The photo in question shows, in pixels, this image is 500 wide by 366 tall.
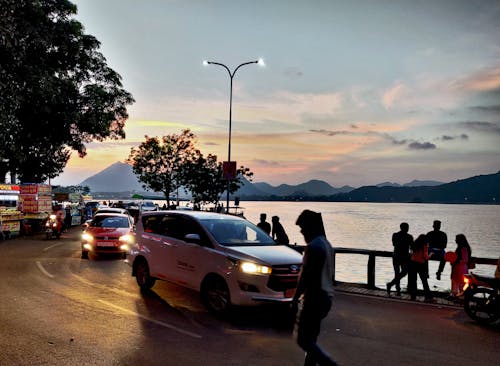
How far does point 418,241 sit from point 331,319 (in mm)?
3615

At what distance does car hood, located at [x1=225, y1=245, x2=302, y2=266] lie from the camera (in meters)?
8.97

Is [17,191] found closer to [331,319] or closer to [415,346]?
[331,319]

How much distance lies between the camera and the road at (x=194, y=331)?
688cm

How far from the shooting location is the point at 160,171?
68.4m

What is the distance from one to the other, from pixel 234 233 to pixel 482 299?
4821 millimetres

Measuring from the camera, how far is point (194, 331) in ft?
27.0

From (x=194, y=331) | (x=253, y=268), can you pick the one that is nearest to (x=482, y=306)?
(x=253, y=268)

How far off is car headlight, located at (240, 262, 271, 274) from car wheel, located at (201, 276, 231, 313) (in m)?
0.57

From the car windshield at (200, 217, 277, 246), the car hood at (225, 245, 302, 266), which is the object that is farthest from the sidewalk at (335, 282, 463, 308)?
the car hood at (225, 245, 302, 266)

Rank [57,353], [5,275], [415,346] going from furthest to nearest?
[5,275], [415,346], [57,353]

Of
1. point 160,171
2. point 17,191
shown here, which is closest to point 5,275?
point 17,191

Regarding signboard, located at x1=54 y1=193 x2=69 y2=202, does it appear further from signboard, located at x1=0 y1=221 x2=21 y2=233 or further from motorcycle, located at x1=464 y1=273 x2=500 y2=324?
motorcycle, located at x1=464 y1=273 x2=500 y2=324

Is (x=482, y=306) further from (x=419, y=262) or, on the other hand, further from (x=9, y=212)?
(x=9, y=212)

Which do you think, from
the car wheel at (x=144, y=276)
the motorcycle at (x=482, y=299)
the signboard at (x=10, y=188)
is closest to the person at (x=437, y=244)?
the motorcycle at (x=482, y=299)
